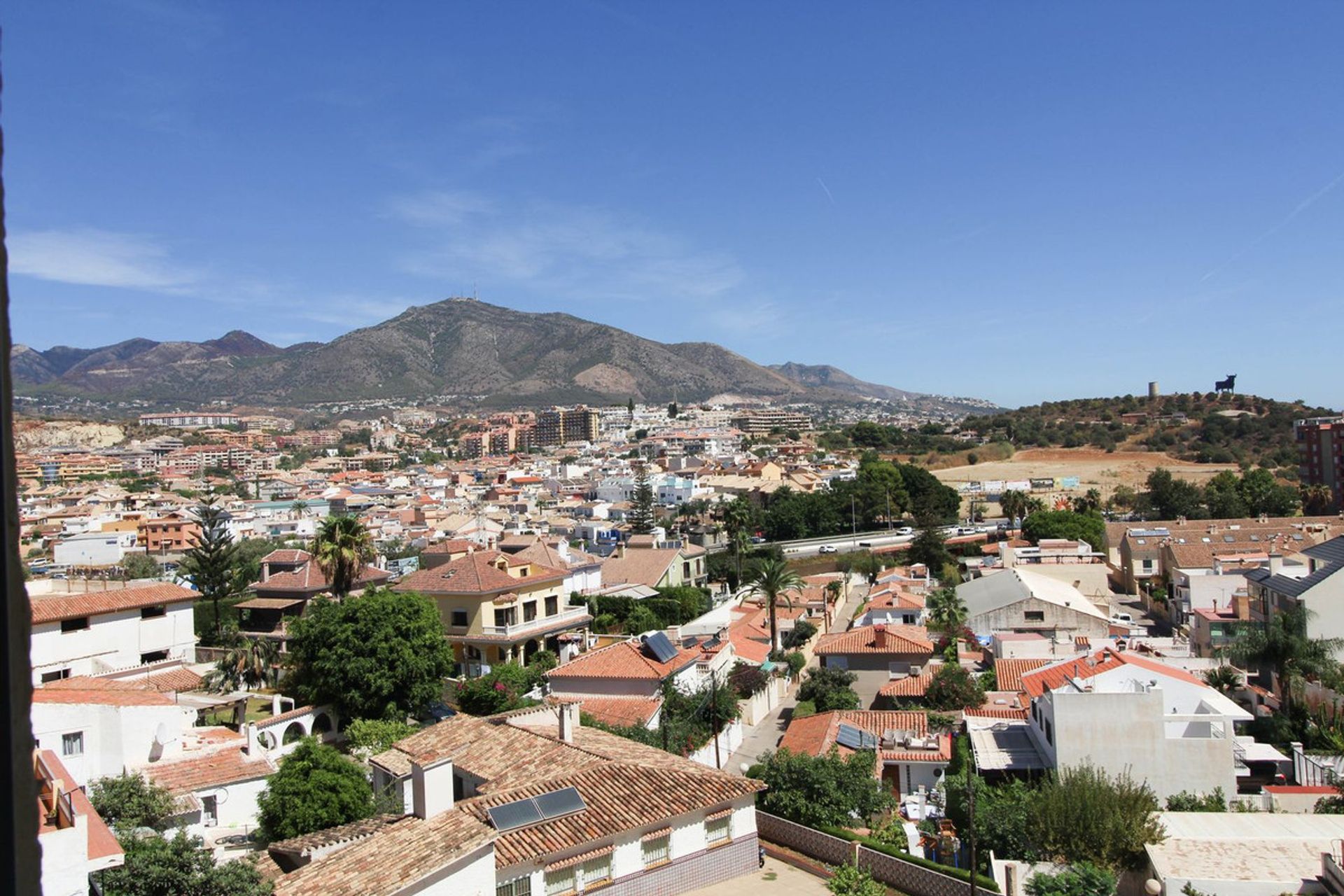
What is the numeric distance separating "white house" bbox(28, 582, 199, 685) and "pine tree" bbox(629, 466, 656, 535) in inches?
1478

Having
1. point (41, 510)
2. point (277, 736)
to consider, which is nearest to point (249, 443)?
point (41, 510)

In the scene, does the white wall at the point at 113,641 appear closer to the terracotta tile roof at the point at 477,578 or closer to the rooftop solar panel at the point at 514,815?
the terracotta tile roof at the point at 477,578

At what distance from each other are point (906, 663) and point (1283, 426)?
107243mm

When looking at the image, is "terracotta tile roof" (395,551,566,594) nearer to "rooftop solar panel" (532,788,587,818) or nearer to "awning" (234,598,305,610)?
"awning" (234,598,305,610)

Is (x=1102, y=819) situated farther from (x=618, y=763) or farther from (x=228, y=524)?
(x=228, y=524)

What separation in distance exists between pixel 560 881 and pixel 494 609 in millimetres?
18583

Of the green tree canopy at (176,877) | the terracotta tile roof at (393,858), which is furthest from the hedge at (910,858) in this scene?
the green tree canopy at (176,877)

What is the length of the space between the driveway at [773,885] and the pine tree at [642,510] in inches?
1901

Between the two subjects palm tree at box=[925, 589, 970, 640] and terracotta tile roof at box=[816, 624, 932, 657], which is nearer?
terracotta tile roof at box=[816, 624, 932, 657]

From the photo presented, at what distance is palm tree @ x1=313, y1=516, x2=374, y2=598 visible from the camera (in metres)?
29.1

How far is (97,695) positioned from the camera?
60.7ft

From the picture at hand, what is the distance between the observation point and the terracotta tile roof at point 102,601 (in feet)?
83.8

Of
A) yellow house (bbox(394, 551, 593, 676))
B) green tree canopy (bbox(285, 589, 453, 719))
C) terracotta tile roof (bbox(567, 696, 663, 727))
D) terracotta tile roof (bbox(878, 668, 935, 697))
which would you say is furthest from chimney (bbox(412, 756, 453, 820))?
yellow house (bbox(394, 551, 593, 676))

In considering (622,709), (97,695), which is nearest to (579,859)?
(97,695)
